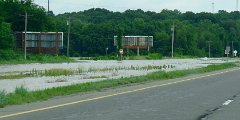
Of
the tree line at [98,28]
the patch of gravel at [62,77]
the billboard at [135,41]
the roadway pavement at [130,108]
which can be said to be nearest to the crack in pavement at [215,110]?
the roadway pavement at [130,108]

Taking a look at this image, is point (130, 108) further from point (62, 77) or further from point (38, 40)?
point (38, 40)

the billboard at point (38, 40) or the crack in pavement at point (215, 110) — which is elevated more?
the billboard at point (38, 40)

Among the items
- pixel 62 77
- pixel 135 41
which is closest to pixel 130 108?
pixel 62 77

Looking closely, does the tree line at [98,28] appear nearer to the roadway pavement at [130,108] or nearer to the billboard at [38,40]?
the billboard at [38,40]

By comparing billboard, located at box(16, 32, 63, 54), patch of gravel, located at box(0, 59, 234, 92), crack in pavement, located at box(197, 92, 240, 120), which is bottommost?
patch of gravel, located at box(0, 59, 234, 92)

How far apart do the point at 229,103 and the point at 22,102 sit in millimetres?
7156

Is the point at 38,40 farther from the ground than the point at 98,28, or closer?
closer

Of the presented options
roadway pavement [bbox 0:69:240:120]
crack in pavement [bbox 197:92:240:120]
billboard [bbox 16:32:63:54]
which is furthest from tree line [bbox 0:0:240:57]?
crack in pavement [bbox 197:92:240:120]

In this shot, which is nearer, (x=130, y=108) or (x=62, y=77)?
(x=130, y=108)

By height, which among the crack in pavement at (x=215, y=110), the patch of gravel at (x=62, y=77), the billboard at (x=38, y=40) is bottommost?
the patch of gravel at (x=62, y=77)

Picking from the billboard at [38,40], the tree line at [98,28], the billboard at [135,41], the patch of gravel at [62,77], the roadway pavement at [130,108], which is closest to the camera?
the roadway pavement at [130,108]

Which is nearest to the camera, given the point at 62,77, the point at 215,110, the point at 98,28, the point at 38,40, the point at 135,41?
the point at 215,110

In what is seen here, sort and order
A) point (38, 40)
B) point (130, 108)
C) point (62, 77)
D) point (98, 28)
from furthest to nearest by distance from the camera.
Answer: point (98, 28) < point (38, 40) < point (62, 77) < point (130, 108)

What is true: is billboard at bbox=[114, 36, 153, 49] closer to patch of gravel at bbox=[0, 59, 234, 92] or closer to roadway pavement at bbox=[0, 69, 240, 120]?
patch of gravel at bbox=[0, 59, 234, 92]
